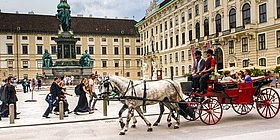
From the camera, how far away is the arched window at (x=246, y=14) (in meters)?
34.8

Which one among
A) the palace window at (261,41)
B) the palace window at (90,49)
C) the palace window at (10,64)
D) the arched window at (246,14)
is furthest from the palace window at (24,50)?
the palace window at (261,41)

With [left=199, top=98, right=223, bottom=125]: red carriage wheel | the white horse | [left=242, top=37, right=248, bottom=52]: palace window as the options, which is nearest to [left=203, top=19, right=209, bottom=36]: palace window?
[left=242, top=37, right=248, bottom=52]: palace window

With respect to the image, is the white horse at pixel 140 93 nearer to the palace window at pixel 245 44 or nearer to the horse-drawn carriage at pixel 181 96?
the horse-drawn carriage at pixel 181 96

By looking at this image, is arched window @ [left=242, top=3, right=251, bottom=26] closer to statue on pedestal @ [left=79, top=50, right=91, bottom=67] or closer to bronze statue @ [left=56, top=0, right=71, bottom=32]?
statue on pedestal @ [left=79, top=50, right=91, bottom=67]

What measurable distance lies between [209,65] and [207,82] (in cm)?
60

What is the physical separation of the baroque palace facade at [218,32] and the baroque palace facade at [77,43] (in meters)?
16.5

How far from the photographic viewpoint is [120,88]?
885cm

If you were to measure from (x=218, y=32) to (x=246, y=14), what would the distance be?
5.50m

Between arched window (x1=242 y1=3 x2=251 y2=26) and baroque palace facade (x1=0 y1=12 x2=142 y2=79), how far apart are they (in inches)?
1805

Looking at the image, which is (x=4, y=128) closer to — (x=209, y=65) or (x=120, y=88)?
(x=120, y=88)

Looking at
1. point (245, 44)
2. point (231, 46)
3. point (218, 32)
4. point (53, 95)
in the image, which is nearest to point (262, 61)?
point (245, 44)

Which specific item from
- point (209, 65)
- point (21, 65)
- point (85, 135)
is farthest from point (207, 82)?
point (21, 65)

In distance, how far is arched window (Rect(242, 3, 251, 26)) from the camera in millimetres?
34812

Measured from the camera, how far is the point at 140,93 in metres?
8.82
